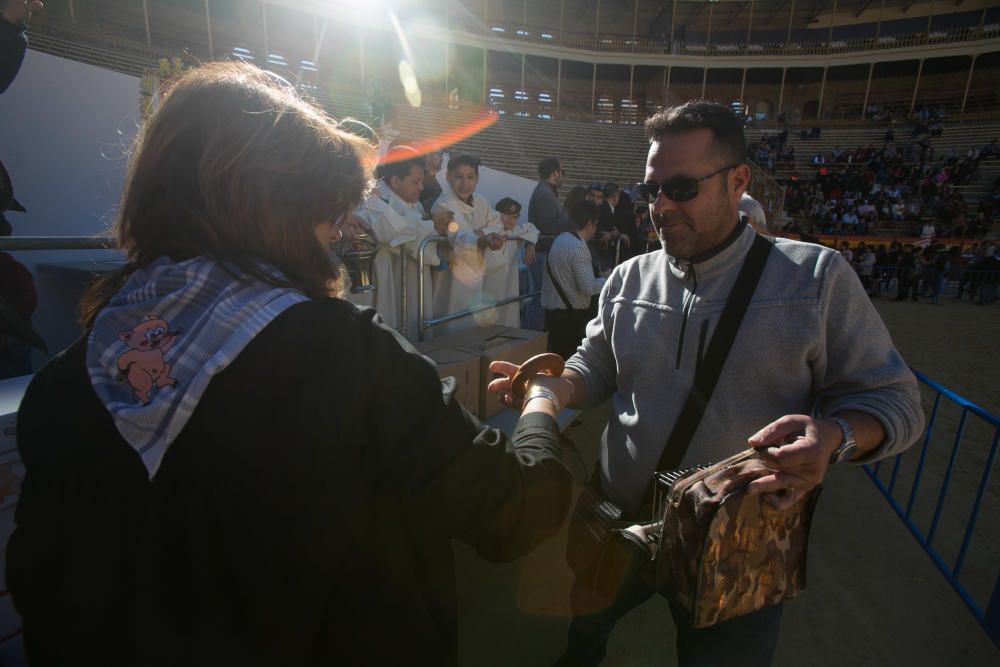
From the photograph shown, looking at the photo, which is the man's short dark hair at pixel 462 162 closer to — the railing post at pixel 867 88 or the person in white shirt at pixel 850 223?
the person in white shirt at pixel 850 223

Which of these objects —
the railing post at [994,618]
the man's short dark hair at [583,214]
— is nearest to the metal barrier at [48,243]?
the man's short dark hair at [583,214]

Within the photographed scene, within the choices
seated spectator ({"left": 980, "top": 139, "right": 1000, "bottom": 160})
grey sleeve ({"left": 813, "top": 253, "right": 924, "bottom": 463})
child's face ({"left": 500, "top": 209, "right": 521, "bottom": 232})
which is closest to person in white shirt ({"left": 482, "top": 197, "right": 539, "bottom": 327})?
child's face ({"left": 500, "top": 209, "right": 521, "bottom": 232})

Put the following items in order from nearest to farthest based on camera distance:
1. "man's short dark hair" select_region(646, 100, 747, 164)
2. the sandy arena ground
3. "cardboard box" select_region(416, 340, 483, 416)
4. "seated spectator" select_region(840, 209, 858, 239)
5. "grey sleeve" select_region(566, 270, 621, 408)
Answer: "man's short dark hair" select_region(646, 100, 747, 164), "grey sleeve" select_region(566, 270, 621, 408), the sandy arena ground, "cardboard box" select_region(416, 340, 483, 416), "seated spectator" select_region(840, 209, 858, 239)

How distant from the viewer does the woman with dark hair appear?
0.75 metres

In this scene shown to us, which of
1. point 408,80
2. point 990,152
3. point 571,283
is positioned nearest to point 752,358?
point 571,283

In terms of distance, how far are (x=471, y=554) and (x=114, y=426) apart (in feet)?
7.90

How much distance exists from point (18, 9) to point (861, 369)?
12.7 ft

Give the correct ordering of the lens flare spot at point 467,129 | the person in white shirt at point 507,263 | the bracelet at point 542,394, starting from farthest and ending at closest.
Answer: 1. the lens flare spot at point 467,129
2. the person in white shirt at point 507,263
3. the bracelet at point 542,394

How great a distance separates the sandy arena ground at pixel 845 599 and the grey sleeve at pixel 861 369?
5cm

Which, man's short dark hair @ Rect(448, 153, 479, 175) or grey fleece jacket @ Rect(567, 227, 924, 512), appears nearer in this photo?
grey fleece jacket @ Rect(567, 227, 924, 512)

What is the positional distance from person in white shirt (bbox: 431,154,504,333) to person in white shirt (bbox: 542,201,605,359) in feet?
1.79

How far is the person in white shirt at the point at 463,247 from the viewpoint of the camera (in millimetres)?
4211

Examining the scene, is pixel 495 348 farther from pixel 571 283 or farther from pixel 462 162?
pixel 462 162

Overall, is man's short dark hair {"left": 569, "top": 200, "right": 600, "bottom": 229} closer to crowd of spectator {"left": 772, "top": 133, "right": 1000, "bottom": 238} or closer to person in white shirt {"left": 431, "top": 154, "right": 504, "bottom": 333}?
person in white shirt {"left": 431, "top": 154, "right": 504, "bottom": 333}
